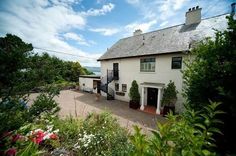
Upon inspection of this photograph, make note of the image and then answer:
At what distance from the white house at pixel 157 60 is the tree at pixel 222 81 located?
6.70 meters

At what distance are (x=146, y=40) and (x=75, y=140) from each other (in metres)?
14.5

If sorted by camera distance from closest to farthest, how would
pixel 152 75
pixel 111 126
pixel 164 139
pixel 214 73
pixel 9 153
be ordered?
pixel 164 139 → pixel 9 153 → pixel 214 73 → pixel 111 126 → pixel 152 75

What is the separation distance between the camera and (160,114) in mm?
11742

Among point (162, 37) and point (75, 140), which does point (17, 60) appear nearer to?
point (75, 140)

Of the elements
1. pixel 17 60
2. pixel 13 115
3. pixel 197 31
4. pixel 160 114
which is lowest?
pixel 160 114

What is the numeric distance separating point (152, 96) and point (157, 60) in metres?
3.83

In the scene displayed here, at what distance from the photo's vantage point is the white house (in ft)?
37.9

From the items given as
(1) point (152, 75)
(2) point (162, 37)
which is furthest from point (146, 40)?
(1) point (152, 75)

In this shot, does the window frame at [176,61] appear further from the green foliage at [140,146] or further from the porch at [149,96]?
the green foliage at [140,146]

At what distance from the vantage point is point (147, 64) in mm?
13859

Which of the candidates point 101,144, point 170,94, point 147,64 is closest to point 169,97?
point 170,94

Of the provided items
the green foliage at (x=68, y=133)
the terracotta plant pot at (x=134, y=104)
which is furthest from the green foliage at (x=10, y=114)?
the terracotta plant pot at (x=134, y=104)

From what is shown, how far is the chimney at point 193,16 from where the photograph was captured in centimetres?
1366

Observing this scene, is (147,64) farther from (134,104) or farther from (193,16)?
(193,16)
